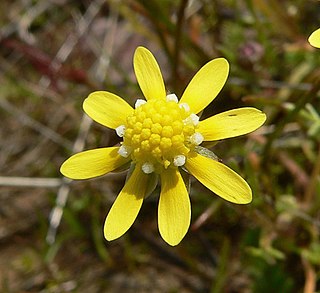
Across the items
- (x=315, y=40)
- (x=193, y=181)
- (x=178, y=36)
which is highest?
(x=315, y=40)

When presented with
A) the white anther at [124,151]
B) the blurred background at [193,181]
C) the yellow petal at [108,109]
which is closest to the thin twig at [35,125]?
the blurred background at [193,181]

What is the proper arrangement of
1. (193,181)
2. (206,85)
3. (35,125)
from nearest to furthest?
(206,85) < (193,181) < (35,125)

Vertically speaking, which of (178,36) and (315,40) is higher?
(315,40)

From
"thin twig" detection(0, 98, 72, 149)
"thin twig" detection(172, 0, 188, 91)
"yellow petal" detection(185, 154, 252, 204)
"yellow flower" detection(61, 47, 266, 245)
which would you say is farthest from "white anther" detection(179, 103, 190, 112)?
"thin twig" detection(0, 98, 72, 149)

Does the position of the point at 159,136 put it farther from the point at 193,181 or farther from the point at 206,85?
the point at 193,181

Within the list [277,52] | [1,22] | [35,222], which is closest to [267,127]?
[277,52]

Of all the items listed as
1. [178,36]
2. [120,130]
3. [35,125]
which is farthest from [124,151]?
[35,125]

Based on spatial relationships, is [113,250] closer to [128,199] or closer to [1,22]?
[128,199]

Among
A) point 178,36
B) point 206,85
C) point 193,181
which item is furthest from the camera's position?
point 193,181
